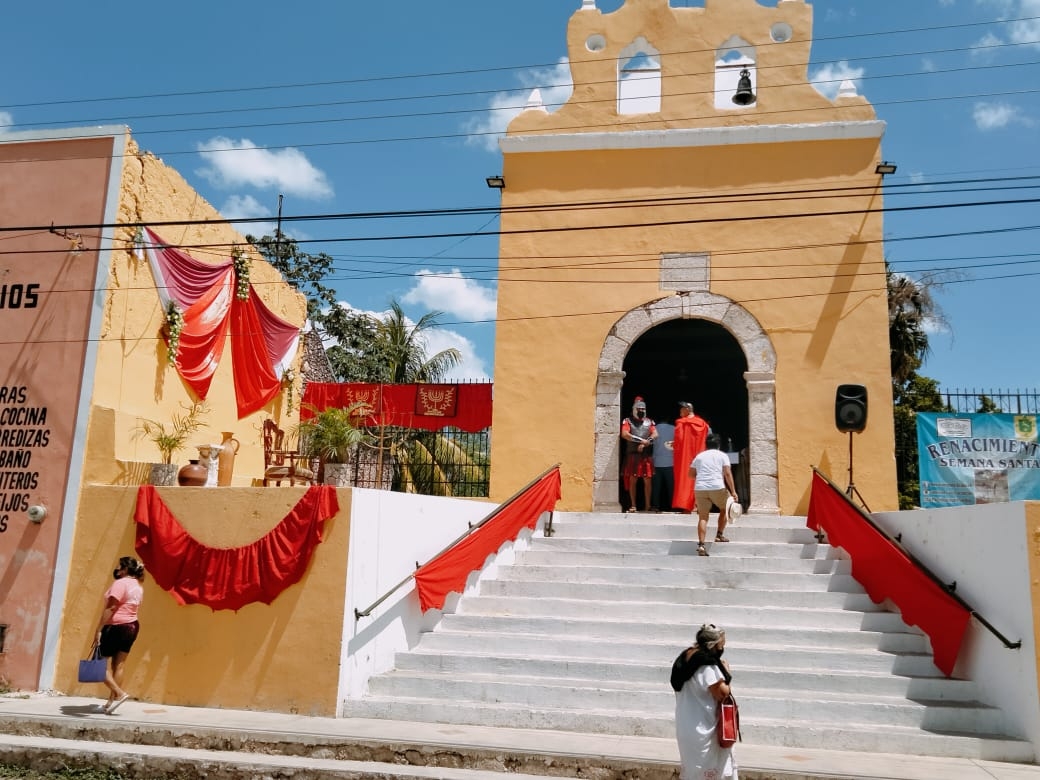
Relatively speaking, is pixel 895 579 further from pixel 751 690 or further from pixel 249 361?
pixel 249 361

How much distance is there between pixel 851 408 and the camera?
10.7 metres

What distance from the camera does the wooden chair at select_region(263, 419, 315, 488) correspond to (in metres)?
11.0

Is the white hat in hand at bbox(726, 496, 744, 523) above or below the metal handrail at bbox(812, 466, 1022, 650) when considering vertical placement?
above

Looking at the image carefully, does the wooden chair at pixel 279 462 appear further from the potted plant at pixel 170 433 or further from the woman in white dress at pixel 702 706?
the woman in white dress at pixel 702 706

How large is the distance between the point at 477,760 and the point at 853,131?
9.69 meters

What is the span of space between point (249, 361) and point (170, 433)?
2378 millimetres

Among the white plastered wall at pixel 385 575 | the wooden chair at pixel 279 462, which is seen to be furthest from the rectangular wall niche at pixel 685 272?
the wooden chair at pixel 279 462

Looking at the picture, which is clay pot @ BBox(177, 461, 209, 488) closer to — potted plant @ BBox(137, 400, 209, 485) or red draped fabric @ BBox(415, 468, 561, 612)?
potted plant @ BBox(137, 400, 209, 485)

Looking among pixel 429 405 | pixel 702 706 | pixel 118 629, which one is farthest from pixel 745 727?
pixel 429 405

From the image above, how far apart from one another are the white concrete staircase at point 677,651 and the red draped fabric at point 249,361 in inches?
209

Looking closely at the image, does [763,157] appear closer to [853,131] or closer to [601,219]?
[853,131]

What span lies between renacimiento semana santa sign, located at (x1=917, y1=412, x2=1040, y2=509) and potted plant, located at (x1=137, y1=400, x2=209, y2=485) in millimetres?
9215

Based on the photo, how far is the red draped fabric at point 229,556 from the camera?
25.1 ft


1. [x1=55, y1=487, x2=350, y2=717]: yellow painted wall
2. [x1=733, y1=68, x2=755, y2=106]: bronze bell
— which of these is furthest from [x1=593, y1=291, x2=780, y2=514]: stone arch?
[x1=55, y1=487, x2=350, y2=717]: yellow painted wall
